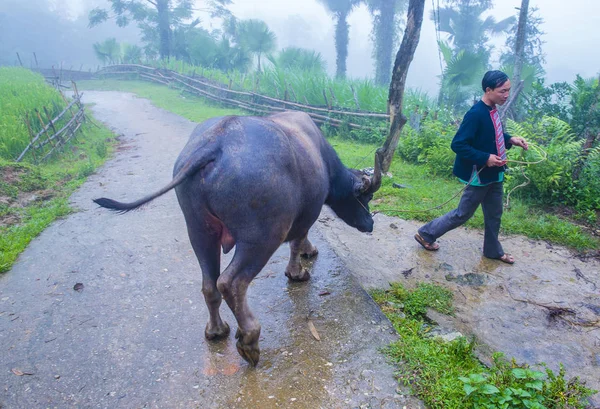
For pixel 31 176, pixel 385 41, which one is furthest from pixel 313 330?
pixel 385 41

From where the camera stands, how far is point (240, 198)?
2.30m

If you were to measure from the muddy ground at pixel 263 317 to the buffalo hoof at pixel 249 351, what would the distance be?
3.4 inches

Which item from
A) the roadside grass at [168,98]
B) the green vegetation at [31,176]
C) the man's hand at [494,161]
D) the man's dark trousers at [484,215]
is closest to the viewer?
the man's hand at [494,161]

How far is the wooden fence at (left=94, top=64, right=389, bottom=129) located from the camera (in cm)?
1057

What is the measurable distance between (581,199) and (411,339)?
3.78 metres

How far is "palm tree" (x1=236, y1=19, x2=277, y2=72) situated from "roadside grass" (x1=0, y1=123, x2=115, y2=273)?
15168 mm

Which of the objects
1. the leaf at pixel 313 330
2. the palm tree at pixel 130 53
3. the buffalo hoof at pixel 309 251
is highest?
the palm tree at pixel 130 53

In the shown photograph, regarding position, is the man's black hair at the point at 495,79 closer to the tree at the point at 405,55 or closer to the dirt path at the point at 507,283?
the dirt path at the point at 507,283

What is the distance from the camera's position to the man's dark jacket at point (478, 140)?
11.8 feet

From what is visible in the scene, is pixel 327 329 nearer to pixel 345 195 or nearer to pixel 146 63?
pixel 345 195

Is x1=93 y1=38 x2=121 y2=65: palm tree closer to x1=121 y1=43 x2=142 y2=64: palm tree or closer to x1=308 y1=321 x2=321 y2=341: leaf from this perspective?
x1=121 y1=43 x2=142 y2=64: palm tree

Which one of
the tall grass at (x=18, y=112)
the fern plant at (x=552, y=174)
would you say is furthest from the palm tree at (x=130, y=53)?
the fern plant at (x=552, y=174)

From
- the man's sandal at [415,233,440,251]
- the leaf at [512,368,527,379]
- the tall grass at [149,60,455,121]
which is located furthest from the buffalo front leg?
the tall grass at [149,60,455,121]

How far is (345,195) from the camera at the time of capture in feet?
12.1
